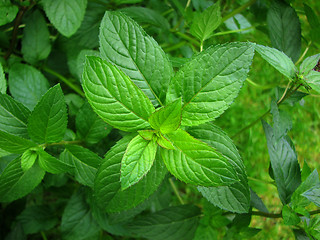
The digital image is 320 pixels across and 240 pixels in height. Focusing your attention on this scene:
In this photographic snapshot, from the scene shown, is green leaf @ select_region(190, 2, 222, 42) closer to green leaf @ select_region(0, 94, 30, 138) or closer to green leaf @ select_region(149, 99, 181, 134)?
green leaf @ select_region(149, 99, 181, 134)

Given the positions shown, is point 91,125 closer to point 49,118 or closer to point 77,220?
point 49,118

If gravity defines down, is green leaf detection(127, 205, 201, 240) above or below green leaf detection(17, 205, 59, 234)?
above

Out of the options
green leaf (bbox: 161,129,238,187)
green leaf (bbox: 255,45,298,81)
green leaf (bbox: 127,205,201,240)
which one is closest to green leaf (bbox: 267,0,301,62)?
green leaf (bbox: 255,45,298,81)

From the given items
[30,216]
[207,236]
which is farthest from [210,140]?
[30,216]

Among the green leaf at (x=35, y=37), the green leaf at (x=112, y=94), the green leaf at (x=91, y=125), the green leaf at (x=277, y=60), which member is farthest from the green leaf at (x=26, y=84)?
the green leaf at (x=277, y=60)

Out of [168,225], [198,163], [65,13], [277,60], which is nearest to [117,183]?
[198,163]
